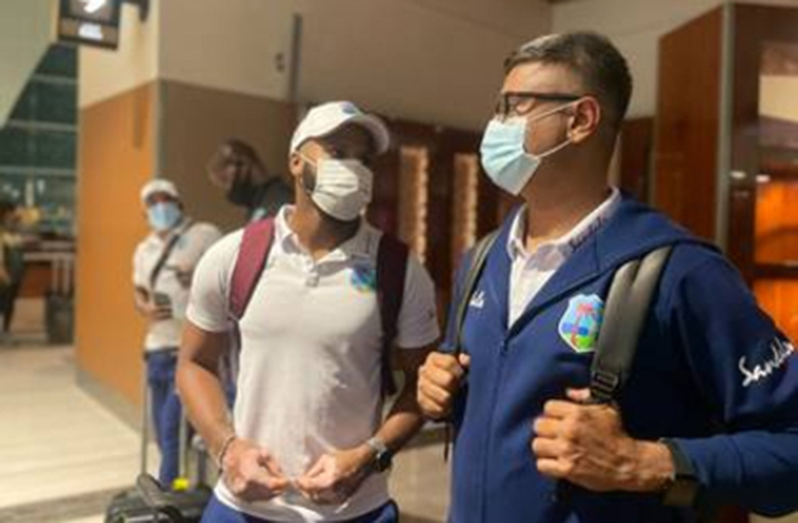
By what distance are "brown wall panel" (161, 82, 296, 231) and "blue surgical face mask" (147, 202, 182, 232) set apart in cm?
73

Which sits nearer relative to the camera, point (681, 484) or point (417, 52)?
point (681, 484)

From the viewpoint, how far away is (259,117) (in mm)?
5164

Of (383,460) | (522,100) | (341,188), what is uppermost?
(522,100)

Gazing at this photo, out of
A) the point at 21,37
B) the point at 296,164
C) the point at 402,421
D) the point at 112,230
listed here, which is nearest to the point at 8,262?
the point at 21,37

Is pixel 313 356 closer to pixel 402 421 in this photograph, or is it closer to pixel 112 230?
pixel 402 421

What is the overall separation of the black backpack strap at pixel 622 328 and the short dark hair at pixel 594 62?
0.84 ft

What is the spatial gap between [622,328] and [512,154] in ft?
1.11

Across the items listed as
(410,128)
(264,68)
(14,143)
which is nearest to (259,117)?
(264,68)

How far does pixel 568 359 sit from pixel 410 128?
4.85 metres

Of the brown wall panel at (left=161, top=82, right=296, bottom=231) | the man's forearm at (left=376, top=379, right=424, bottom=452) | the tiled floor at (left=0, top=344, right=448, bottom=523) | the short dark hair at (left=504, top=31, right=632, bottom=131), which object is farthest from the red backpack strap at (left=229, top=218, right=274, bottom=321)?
the brown wall panel at (left=161, top=82, right=296, bottom=231)

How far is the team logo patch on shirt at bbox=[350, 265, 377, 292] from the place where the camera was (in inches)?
69.2

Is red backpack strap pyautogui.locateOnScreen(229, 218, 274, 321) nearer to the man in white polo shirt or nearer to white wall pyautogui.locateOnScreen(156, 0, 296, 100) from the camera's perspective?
the man in white polo shirt

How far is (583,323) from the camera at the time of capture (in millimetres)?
1083

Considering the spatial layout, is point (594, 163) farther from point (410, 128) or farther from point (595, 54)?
point (410, 128)
